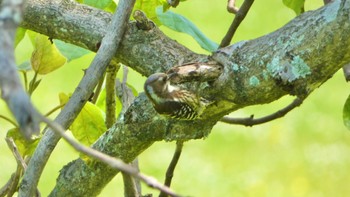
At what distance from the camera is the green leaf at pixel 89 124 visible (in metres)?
1.32

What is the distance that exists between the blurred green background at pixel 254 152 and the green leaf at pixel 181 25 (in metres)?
1.15

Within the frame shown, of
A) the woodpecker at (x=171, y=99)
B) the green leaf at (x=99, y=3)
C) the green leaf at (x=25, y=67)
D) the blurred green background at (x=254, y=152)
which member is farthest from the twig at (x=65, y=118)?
the blurred green background at (x=254, y=152)

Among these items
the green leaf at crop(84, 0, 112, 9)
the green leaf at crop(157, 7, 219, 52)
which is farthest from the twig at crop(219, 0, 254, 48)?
the green leaf at crop(84, 0, 112, 9)

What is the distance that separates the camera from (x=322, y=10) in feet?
2.94

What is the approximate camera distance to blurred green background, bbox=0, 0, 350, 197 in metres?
2.45

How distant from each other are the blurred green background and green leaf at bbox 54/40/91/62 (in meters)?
1.16

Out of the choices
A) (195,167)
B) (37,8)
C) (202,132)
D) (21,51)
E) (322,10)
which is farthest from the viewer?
(21,51)

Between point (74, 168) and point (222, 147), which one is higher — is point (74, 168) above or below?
above

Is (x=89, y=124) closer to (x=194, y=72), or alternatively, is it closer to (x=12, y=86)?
(x=194, y=72)

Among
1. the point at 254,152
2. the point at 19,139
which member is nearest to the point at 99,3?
the point at 19,139

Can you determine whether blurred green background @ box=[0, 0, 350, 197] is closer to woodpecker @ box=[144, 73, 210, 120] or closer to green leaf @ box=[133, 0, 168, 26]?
green leaf @ box=[133, 0, 168, 26]

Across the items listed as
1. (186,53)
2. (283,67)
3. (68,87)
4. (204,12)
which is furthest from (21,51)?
(283,67)

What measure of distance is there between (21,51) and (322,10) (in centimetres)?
193

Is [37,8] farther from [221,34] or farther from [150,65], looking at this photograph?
[221,34]
